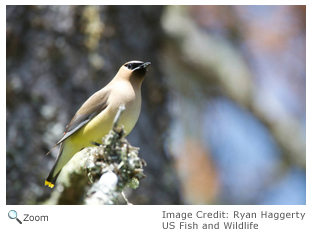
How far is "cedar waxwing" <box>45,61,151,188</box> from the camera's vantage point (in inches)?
109

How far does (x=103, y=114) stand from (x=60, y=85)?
49.8 inches

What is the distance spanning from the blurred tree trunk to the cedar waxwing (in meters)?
0.76

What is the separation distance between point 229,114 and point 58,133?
2391 mm

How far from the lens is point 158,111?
4.43 m

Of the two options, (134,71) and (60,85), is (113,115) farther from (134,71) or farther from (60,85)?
(60,85)

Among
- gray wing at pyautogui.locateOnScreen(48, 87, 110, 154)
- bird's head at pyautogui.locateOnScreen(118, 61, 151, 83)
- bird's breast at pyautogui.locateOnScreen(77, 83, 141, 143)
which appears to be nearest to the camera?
bird's breast at pyautogui.locateOnScreen(77, 83, 141, 143)

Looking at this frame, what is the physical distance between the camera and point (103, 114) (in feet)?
9.21
